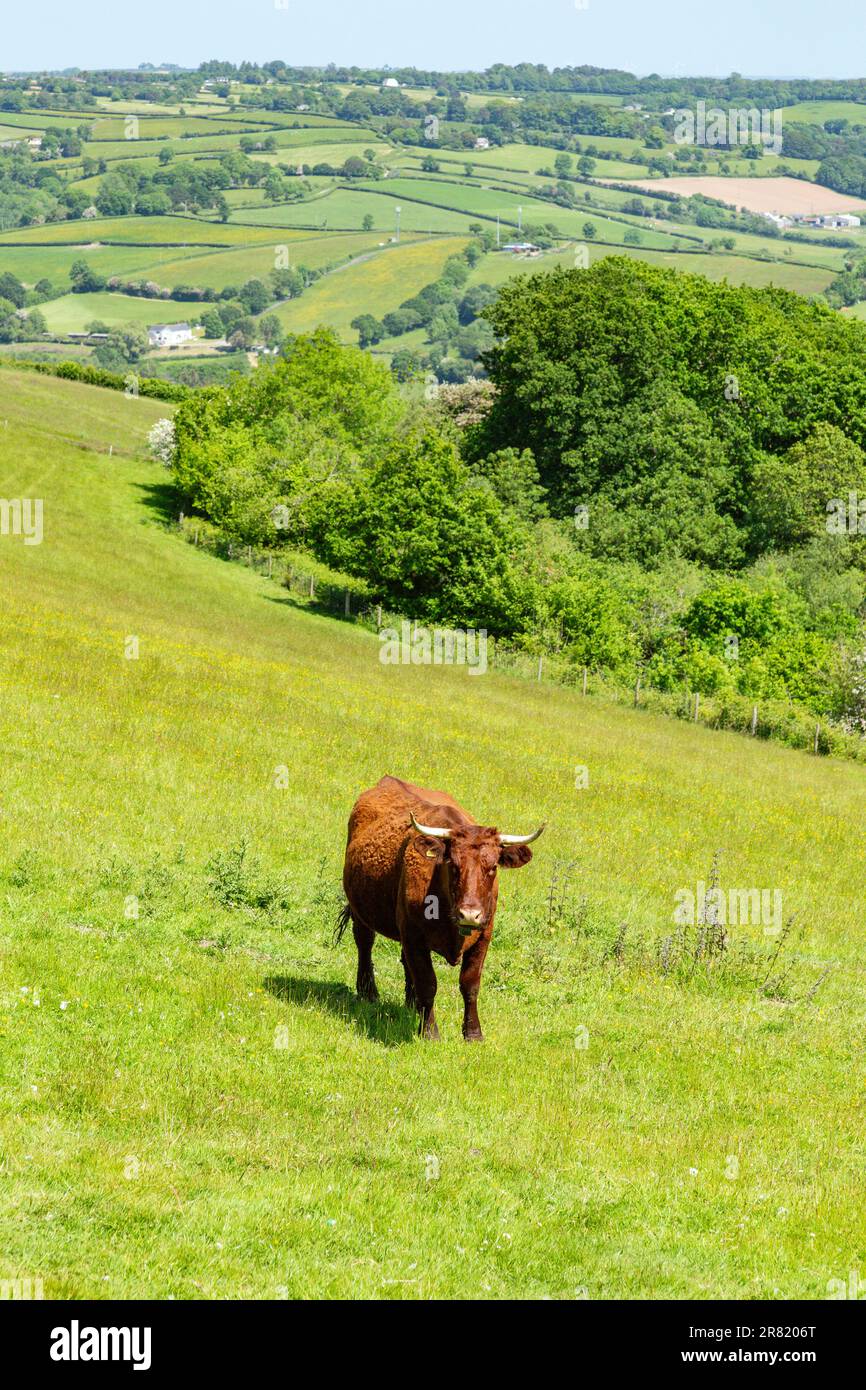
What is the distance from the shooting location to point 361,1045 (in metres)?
13.3

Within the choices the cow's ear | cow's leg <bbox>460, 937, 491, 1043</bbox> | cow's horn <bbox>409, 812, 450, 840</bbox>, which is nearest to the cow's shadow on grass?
cow's leg <bbox>460, 937, 491, 1043</bbox>

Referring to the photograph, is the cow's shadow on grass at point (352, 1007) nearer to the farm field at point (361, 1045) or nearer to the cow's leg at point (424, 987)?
the farm field at point (361, 1045)

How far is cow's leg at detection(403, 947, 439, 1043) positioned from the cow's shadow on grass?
0.67 feet

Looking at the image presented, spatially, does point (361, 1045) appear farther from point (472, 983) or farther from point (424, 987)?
→ point (472, 983)

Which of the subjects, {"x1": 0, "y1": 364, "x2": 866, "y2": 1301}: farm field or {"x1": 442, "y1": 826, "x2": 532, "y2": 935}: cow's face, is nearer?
{"x1": 0, "y1": 364, "x2": 866, "y2": 1301}: farm field

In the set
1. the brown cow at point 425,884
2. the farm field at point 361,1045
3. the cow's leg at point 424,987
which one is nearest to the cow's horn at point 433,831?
the brown cow at point 425,884

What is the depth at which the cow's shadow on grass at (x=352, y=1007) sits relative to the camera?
13.9 m

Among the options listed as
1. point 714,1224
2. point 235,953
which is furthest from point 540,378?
point 714,1224

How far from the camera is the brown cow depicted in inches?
512

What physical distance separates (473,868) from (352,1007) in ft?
9.53

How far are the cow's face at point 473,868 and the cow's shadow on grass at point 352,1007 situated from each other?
1362mm

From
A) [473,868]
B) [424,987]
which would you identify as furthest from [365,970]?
[473,868]

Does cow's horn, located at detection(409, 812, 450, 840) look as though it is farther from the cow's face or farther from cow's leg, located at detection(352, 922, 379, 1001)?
cow's leg, located at detection(352, 922, 379, 1001)

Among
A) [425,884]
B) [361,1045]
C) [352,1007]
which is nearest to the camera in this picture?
[361,1045]
